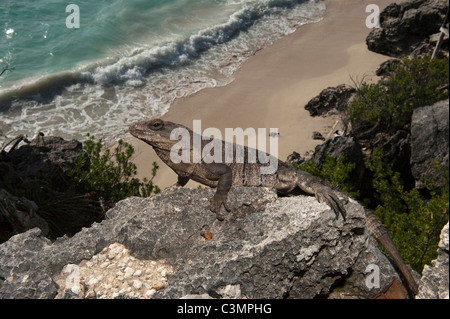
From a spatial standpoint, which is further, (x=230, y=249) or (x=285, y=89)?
(x=285, y=89)

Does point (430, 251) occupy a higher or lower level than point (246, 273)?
lower

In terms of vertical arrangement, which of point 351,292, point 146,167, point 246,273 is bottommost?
point 146,167

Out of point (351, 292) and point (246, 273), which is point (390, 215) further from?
point (246, 273)

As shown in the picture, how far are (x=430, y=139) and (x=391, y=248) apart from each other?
55.3 inches

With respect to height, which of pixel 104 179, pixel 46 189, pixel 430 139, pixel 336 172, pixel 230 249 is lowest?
pixel 336 172

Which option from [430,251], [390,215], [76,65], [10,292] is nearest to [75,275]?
[10,292]

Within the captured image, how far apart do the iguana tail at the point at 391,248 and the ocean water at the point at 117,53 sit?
1015 centimetres

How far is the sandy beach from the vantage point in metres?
13.6

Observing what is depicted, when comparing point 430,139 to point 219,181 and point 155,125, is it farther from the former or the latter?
point 155,125

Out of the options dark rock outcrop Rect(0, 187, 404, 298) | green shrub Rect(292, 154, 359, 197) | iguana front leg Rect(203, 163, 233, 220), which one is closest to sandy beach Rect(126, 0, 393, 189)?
green shrub Rect(292, 154, 359, 197)

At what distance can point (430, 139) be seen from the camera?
5.56m

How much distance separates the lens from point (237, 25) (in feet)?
72.7

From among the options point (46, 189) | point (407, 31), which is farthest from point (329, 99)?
point (46, 189)

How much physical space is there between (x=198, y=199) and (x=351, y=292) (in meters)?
1.91
